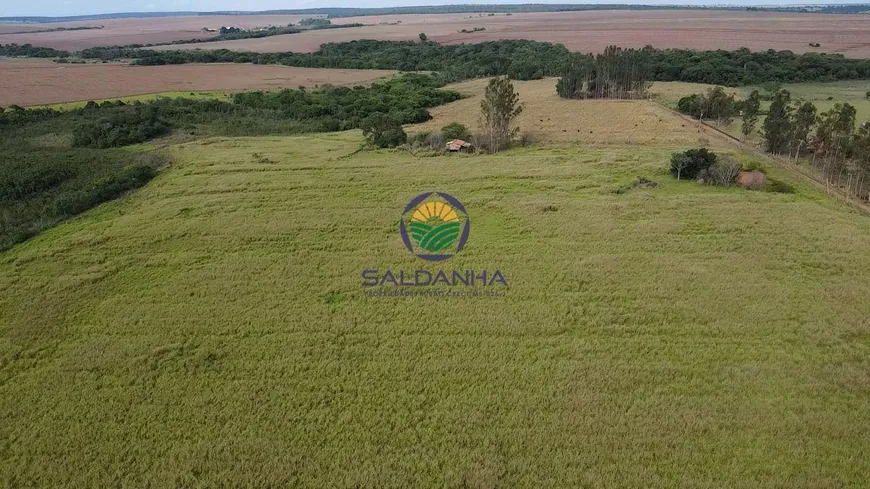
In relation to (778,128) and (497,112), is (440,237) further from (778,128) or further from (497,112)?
(778,128)

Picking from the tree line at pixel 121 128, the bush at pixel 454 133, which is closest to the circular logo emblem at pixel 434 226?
the bush at pixel 454 133

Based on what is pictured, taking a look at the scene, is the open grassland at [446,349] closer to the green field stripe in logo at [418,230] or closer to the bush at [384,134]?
the green field stripe in logo at [418,230]

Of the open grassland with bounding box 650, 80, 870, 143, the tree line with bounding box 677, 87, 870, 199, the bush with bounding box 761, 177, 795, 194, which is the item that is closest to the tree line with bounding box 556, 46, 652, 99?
the open grassland with bounding box 650, 80, 870, 143

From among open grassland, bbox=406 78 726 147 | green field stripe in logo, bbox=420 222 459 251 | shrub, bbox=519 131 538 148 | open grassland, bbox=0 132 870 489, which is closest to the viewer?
open grassland, bbox=0 132 870 489

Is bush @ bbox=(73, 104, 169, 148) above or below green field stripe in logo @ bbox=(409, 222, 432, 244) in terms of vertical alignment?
above

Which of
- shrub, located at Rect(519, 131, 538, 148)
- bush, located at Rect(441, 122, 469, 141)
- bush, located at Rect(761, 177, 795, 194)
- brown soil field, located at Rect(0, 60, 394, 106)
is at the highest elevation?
brown soil field, located at Rect(0, 60, 394, 106)

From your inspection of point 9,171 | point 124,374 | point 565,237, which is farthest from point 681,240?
point 9,171

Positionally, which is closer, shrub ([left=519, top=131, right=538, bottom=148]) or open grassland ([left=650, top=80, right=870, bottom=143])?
shrub ([left=519, top=131, right=538, bottom=148])

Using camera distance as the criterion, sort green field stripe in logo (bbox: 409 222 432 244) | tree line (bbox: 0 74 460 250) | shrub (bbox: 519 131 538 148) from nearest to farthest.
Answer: green field stripe in logo (bbox: 409 222 432 244) → tree line (bbox: 0 74 460 250) → shrub (bbox: 519 131 538 148)

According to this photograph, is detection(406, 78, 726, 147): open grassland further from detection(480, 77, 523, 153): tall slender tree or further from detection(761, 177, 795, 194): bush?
detection(761, 177, 795, 194): bush

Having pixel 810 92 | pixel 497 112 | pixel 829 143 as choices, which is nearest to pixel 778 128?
pixel 829 143
